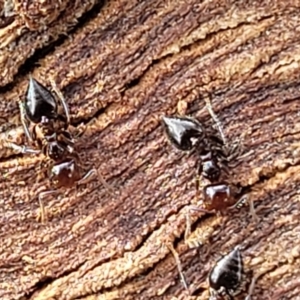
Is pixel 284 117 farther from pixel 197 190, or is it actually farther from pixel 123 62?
pixel 123 62

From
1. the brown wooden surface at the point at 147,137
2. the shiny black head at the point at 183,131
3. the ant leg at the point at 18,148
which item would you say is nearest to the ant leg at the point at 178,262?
the brown wooden surface at the point at 147,137

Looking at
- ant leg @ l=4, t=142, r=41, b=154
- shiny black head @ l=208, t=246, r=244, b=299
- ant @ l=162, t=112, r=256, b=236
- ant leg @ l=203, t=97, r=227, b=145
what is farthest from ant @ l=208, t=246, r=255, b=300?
ant leg @ l=4, t=142, r=41, b=154

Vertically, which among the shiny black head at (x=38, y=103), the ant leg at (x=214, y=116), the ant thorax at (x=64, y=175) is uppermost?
the shiny black head at (x=38, y=103)

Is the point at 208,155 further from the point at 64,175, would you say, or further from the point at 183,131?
the point at 64,175

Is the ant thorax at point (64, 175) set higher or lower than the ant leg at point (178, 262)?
higher

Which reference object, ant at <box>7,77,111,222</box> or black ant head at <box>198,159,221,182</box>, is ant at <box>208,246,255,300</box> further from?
ant at <box>7,77,111,222</box>

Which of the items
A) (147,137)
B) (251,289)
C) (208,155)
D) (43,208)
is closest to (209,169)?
(208,155)

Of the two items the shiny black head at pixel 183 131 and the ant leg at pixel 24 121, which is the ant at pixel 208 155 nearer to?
the shiny black head at pixel 183 131
